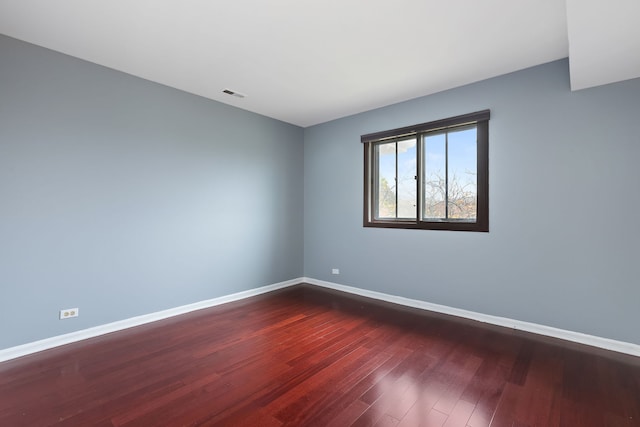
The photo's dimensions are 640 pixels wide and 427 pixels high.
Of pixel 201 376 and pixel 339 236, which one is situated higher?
pixel 339 236

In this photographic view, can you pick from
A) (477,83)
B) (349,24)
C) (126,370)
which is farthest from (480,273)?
(126,370)

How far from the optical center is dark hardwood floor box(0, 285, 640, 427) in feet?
5.84

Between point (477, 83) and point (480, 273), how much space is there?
2.19 metres

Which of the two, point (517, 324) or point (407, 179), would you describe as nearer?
point (517, 324)

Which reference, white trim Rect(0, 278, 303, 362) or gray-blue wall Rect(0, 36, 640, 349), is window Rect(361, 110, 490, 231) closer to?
gray-blue wall Rect(0, 36, 640, 349)

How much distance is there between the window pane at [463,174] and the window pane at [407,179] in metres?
0.49

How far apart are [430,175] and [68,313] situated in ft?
14.0

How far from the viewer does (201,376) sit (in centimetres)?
221

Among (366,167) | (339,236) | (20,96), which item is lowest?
(339,236)

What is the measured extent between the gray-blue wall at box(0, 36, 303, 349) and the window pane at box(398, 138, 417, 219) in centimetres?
212

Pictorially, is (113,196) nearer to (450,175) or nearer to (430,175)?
(430,175)

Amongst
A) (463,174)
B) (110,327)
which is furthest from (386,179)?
(110,327)

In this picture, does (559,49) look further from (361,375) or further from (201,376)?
(201,376)

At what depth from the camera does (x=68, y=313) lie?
282 cm
